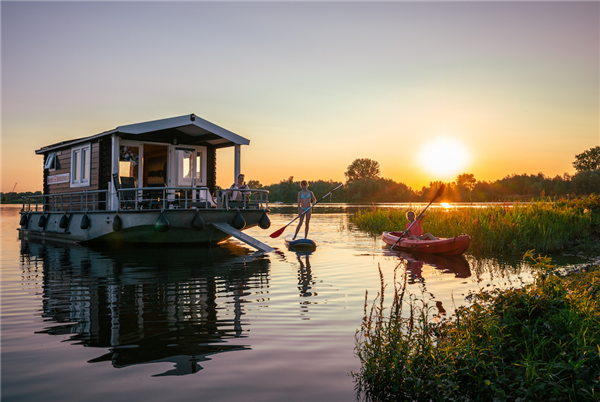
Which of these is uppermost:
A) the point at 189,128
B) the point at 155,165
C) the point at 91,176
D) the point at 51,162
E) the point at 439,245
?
the point at 189,128

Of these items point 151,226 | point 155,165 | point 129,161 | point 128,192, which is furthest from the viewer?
point 155,165

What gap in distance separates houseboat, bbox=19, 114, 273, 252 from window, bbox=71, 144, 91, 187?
0.04 meters

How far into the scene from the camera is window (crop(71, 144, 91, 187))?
1667cm

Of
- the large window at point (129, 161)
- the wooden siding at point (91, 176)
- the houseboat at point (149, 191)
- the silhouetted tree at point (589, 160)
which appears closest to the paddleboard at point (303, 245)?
the houseboat at point (149, 191)

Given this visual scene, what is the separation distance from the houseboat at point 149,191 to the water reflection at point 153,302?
150 cm

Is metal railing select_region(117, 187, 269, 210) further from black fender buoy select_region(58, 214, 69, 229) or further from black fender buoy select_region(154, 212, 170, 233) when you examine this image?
black fender buoy select_region(58, 214, 69, 229)

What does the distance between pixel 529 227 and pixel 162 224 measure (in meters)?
12.4

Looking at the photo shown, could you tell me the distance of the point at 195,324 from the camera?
5746 millimetres

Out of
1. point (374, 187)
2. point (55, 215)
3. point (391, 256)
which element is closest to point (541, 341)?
point (391, 256)

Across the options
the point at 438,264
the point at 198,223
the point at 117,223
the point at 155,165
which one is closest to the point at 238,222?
the point at 198,223

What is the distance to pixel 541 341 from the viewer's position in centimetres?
410

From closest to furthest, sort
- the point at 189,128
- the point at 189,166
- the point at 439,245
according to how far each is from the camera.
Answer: the point at 439,245 < the point at 189,128 < the point at 189,166

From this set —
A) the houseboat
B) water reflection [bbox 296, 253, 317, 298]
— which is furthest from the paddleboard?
the houseboat

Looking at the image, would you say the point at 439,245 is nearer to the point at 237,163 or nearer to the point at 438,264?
the point at 438,264
